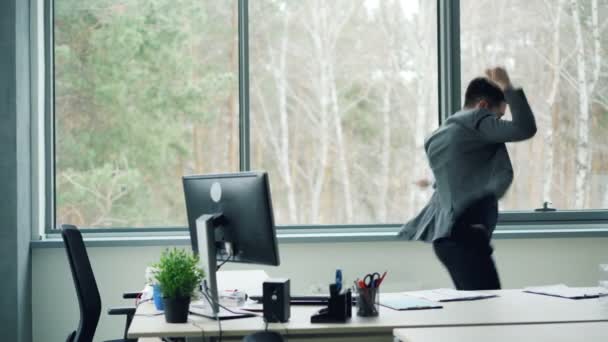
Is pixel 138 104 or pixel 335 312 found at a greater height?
pixel 138 104

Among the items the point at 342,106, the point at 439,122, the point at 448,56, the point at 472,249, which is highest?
the point at 448,56

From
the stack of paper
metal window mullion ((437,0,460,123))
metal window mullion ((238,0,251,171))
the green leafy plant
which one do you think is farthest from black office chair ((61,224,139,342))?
metal window mullion ((437,0,460,123))

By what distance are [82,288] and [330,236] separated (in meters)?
1.96

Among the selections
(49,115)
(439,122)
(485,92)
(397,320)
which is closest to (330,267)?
(439,122)

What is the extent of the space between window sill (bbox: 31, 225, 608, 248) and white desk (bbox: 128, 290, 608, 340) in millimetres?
1795

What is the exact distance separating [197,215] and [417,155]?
241 centimetres

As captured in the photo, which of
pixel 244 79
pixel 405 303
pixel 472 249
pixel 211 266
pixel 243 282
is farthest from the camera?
pixel 244 79

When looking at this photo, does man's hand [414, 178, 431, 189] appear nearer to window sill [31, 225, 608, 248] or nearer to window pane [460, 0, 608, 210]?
window sill [31, 225, 608, 248]

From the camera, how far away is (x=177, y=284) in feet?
9.25

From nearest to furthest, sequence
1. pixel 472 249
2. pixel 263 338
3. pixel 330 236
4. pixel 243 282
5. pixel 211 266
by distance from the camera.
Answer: pixel 263 338 → pixel 211 266 → pixel 243 282 → pixel 472 249 → pixel 330 236

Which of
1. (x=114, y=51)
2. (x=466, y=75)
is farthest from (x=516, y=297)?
(x=114, y=51)

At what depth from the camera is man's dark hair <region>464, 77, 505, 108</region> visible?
13.5ft

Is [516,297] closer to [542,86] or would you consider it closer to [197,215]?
[197,215]

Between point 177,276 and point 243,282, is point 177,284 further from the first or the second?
point 243,282
